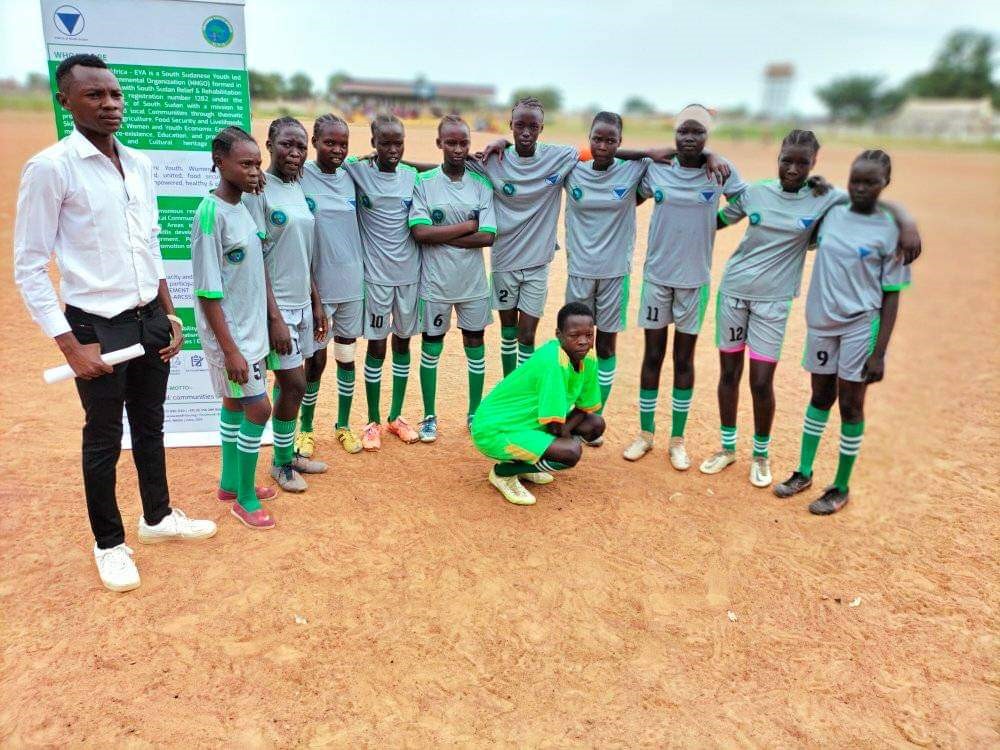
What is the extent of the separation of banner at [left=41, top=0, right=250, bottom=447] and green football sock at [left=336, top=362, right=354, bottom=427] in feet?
3.85

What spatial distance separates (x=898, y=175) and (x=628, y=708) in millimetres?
29773

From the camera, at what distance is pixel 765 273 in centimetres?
464

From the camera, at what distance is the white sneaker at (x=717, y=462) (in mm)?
5164

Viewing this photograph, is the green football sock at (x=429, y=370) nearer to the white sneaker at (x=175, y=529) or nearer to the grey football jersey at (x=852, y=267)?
the white sneaker at (x=175, y=529)

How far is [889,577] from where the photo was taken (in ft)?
13.3

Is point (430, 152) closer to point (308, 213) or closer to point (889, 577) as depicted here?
point (308, 213)

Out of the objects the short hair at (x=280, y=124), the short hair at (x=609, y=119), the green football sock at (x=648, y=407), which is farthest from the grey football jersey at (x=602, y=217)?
the short hair at (x=280, y=124)

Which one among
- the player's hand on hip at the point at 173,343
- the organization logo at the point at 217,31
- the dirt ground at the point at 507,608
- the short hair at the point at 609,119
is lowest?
the dirt ground at the point at 507,608

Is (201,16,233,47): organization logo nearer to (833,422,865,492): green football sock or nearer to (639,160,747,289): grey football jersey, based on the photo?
(639,160,747,289): grey football jersey

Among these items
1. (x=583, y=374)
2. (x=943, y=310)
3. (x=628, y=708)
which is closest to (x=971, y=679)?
(x=628, y=708)

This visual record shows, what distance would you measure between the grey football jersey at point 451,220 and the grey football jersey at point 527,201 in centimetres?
13

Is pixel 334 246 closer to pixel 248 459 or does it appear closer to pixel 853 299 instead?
A: pixel 248 459

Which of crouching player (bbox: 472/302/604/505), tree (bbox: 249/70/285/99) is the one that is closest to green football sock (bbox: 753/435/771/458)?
crouching player (bbox: 472/302/604/505)

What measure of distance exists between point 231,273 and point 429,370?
6.24ft
